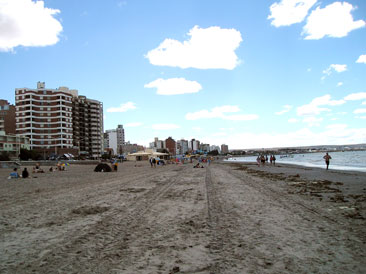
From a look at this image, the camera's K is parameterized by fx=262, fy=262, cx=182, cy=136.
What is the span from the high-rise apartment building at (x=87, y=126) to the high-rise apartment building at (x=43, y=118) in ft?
38.7

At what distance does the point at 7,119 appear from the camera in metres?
95.9

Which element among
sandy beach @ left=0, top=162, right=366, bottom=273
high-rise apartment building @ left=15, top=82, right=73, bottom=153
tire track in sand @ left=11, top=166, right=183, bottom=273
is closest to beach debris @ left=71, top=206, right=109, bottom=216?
sandy beach @ left=0, top=162, right=366, bottom=273

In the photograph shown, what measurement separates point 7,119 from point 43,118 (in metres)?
21.1

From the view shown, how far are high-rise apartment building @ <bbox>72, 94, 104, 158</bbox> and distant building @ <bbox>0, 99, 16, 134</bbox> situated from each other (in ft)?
73.0

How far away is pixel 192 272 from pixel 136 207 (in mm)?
4828

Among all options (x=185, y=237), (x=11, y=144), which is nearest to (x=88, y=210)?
(x=185, y=237)

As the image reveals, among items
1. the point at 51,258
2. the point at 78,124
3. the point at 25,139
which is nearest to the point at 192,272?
the point at 51,258

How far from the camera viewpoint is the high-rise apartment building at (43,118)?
84125 millimetres

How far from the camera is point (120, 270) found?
11.8ft

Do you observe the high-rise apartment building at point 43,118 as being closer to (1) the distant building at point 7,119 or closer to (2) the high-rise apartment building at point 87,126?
(2) the high-rise apartment building at point 87,126

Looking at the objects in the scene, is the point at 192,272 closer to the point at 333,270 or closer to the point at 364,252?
the point at 333,270

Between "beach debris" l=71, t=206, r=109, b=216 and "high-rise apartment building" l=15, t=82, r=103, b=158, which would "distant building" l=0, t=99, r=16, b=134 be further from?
"beach debris" l=71, t=206, r=109, b=216

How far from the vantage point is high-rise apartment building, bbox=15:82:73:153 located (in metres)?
84.1

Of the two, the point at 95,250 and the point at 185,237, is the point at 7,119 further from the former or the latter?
the point at 185,237
